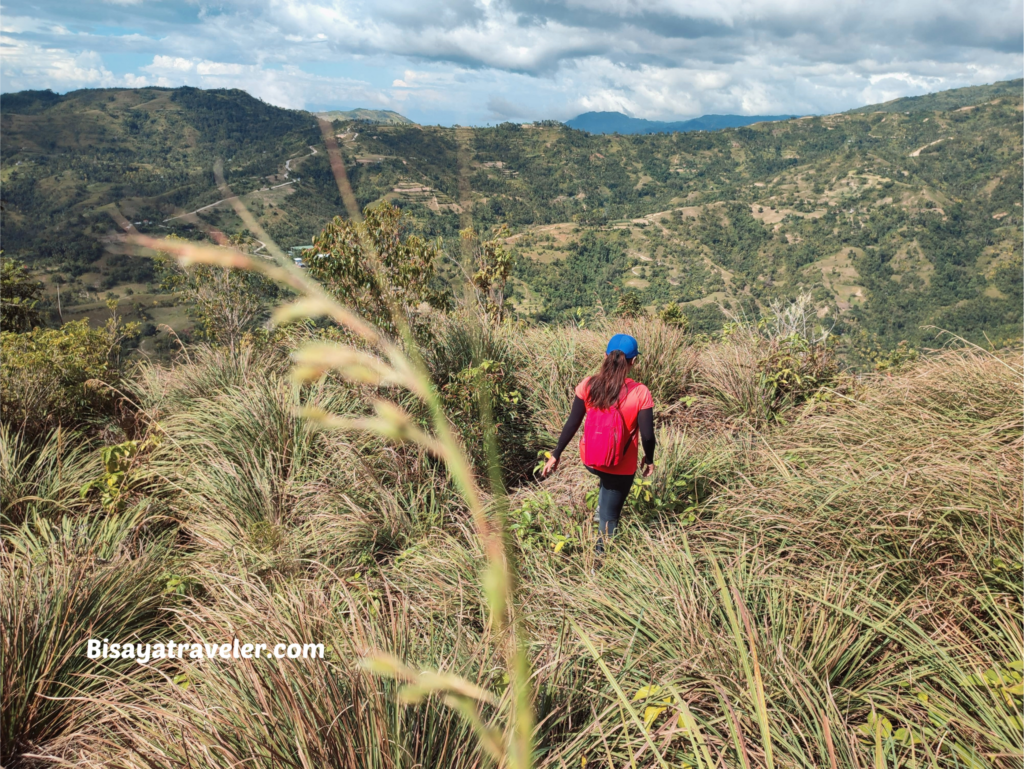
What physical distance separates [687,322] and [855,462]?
4.46 metres

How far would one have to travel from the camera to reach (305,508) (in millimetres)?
4211

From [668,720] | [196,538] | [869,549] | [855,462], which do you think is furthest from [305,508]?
[855,462]

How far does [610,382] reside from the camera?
3801 millimetres

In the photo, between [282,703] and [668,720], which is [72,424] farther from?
[668,720]

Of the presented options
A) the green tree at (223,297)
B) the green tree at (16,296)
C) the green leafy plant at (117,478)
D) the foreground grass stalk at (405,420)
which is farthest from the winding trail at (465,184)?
the green tree at (16,296)

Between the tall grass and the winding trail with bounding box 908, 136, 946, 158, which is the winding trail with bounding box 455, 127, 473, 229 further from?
the winding trail with bounding box 908, 136, 946, 158

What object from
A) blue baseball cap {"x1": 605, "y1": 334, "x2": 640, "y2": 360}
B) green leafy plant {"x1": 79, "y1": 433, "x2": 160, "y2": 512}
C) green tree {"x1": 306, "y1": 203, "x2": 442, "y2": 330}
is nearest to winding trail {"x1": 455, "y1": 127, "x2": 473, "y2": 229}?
blue baseball cap {"x1": 605, "y1": 334, "x2": 640, "y2": 360}

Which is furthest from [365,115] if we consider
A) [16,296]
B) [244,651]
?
[16,296]

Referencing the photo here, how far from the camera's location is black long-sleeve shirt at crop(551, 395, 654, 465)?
3734mm

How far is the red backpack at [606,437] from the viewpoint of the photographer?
370 centimetres

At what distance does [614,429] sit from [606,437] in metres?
0.08

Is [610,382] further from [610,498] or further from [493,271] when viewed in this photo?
[493,271]

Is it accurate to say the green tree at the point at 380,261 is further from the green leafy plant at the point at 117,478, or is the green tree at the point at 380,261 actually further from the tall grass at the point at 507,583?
the green leafy plant at the point at 117,478

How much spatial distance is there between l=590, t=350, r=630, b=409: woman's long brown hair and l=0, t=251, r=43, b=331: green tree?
13719mm
